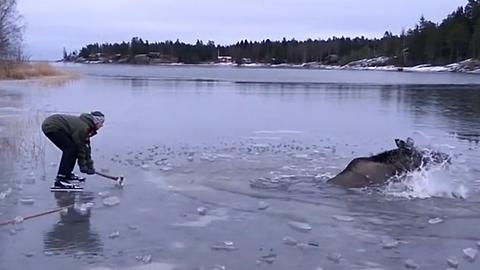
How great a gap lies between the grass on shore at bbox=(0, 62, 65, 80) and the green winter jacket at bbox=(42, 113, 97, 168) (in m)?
46.6

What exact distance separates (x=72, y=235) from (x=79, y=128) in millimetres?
2777

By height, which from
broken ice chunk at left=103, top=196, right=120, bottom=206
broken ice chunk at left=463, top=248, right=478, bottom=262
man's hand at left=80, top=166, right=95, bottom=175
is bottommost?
broken ice chunk at left=463, top=248, right=478, bottom=262

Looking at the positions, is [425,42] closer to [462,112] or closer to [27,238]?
[462,112]

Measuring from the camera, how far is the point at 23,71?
5822 cm

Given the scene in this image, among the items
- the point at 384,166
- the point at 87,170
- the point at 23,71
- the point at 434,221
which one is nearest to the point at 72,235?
the point at 87,170

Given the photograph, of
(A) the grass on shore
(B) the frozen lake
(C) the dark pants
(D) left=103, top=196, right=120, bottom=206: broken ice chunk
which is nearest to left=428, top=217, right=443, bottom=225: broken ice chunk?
(B) the frozen lake

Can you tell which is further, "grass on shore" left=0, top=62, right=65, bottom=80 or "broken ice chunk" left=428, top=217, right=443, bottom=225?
"grass on shore" left=0, top=62, right=65, bottom=80

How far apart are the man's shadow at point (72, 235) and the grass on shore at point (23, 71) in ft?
159

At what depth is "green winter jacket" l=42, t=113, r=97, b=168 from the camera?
10.5 m

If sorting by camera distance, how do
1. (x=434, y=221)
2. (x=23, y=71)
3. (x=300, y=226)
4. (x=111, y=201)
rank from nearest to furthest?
(x=300, y=226), (x=434, y=221), (x=111, y=201), (x=23, y=71)

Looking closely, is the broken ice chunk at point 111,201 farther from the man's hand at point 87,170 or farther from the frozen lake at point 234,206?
the man's hand at point 87,170

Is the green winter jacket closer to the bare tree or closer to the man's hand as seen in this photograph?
the man's hand

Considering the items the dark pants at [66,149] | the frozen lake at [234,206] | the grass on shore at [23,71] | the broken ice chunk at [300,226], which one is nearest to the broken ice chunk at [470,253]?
the frozen lake at [234,206]

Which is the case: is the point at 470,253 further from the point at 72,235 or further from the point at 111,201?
the point at 111,201
